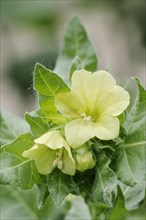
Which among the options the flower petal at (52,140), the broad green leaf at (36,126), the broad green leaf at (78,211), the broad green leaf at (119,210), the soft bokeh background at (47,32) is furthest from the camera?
the soft bokeh background at (47,32)

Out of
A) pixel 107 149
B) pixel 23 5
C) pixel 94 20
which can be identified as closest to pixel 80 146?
pixel 107 149

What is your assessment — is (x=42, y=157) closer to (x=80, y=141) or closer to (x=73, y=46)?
(x=80, y=141)

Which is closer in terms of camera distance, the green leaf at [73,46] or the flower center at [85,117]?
the flower center at [85,117]

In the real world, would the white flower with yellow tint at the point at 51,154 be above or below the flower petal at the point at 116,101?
below

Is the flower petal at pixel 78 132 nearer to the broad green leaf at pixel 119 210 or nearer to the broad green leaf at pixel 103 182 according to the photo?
the broad green leaf at pixel 103 182

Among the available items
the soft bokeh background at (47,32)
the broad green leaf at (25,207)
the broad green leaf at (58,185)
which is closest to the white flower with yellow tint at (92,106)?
the broad green leaf at (58,185)

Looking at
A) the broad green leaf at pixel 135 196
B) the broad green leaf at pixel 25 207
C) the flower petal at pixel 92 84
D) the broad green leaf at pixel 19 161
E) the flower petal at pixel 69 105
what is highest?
the flower petal at pixel 92 84

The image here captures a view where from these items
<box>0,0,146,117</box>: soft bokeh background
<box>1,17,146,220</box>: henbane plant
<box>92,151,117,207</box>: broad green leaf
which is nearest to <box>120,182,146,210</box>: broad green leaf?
<box>1,17,146,220</box>: henbane plant

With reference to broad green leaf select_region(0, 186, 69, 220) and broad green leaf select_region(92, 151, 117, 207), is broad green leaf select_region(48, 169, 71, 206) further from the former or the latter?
broad green leaf select_region(0, 186, 69, 220)

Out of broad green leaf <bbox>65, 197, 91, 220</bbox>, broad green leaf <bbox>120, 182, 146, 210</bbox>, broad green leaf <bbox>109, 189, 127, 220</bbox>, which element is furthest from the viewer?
broad green leaf <bbox>65, 197, 91, 220</bbox>
